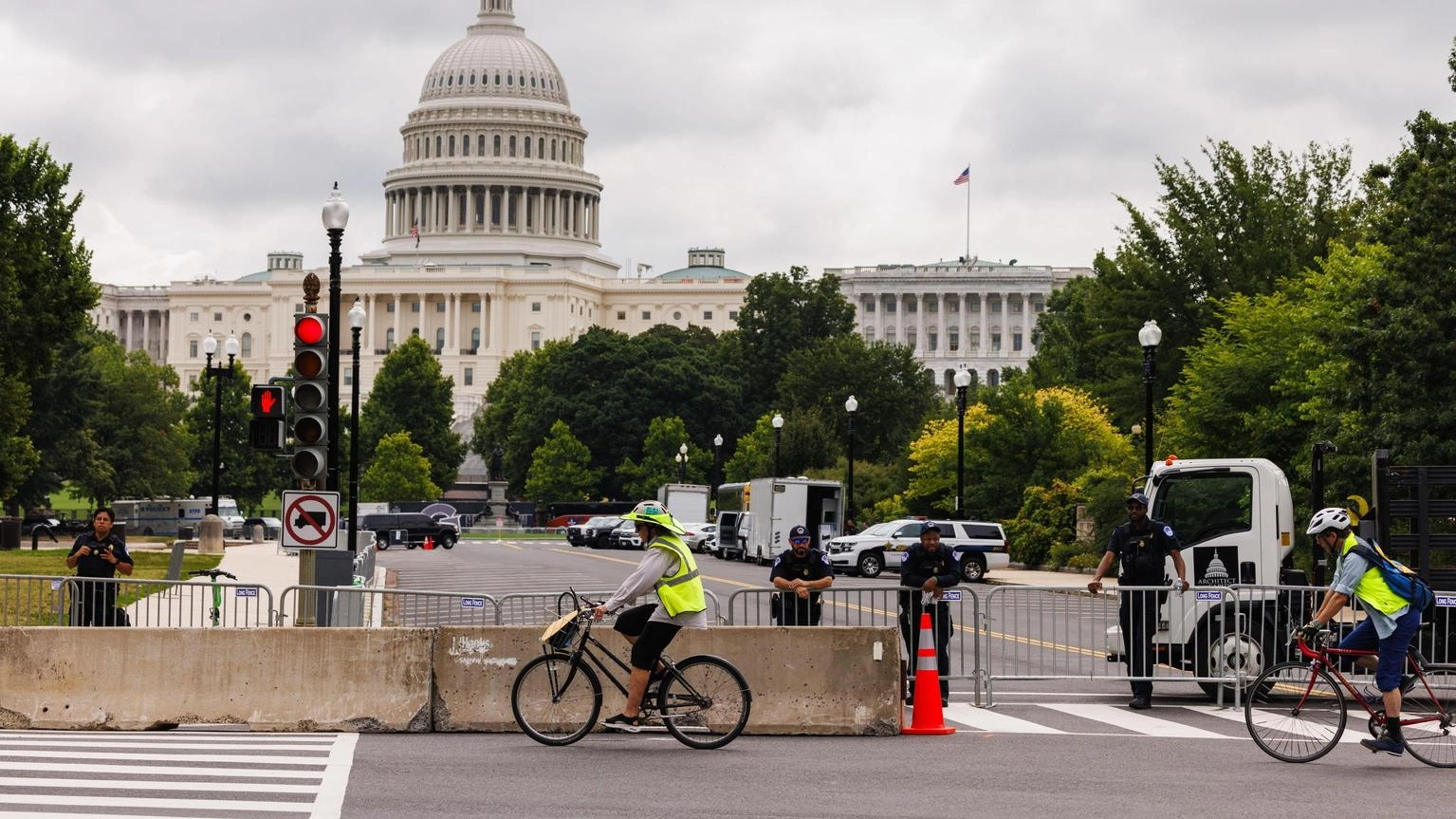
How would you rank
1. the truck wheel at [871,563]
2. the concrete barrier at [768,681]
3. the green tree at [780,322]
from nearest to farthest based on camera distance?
1. the concrete barrier at [768,681]
2. the truck wheel at [871,563]
3. the green tree at [780,322]

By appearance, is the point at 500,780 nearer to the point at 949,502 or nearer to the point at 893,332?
the point at 949,502

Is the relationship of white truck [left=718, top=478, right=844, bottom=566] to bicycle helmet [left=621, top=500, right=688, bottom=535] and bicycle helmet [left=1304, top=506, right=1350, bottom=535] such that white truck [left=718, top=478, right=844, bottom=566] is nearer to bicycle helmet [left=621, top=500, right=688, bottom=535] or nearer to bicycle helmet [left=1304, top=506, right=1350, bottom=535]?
bicycle helmet [left=621, top=500, right=688, bottom=535]

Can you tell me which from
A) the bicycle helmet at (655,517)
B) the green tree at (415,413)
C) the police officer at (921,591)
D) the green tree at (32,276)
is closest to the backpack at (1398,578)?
the bicycle helmet at (655,517)

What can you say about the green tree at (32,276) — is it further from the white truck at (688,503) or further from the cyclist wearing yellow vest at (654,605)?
the cyclist wearing yellow vest at (654,605)

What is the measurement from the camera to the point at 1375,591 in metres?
14.2

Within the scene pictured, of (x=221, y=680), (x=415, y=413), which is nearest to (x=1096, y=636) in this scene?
(x=221, y=680)

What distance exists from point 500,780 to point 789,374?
9908 centimetres

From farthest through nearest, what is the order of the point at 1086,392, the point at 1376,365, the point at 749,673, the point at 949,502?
the point at 1086,392, the point at 949,502, the point at 1376,365, the point at 749,673

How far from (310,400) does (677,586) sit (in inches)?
277

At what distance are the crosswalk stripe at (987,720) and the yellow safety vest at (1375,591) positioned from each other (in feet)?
10.5

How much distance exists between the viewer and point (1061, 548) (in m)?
55.4

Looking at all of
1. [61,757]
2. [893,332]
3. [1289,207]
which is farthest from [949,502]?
[893,332]

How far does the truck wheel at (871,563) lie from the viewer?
54.2m

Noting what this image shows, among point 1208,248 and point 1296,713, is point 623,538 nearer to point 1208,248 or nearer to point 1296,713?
point 1208,248
